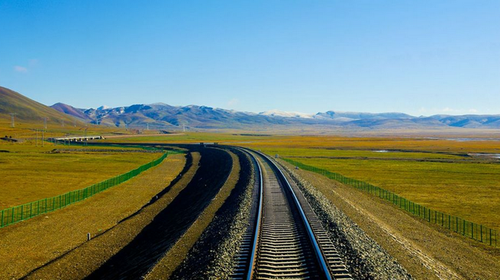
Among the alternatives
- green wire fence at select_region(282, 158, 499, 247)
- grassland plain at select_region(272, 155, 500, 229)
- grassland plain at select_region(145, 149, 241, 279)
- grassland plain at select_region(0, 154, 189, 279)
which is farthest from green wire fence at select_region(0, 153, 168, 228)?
grassland plain at select_region(272, 155, 500, 229)

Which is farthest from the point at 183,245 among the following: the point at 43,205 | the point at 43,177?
the point at 43,177

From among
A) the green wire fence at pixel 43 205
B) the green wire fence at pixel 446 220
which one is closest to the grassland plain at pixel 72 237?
the green wire fence at pixel 43 205

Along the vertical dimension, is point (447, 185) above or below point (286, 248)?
below

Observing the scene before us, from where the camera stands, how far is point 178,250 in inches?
690

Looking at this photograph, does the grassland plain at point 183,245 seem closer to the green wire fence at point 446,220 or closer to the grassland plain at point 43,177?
the green wire fence at point 446,220

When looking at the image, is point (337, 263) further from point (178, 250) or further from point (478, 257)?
point (478, 257)

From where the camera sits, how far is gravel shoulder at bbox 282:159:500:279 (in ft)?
54.0

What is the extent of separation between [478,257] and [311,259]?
1177 cm

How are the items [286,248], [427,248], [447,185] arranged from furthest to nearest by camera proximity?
[447,185] → [427,248] → [286,248]

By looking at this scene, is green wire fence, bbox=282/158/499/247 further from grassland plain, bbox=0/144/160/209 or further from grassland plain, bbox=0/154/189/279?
grassland plain, bbox=0/144/160/209

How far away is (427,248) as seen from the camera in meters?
21.6

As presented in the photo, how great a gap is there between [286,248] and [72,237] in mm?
16343

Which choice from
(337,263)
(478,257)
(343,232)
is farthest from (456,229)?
(337,263)

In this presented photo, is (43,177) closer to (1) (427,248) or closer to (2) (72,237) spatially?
(2) (72,237)
